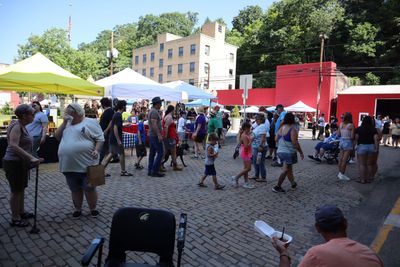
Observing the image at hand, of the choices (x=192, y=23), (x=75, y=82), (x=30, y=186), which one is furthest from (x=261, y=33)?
(x=30, y=186)

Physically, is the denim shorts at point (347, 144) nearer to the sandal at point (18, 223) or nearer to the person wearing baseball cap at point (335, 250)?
the person wearing baseball cap at point (335, 250)

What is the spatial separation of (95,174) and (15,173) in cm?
105

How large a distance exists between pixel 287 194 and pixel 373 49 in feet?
133

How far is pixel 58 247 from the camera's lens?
3.95m

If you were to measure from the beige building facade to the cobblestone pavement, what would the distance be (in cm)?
4559

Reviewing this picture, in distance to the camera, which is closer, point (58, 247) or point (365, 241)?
point (58, 247)

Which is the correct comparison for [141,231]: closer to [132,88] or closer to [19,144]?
[19,144]

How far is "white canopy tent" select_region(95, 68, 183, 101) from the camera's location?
1128 cm

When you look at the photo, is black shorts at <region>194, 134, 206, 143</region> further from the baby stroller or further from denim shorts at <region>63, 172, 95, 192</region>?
denim shorts at <region>63, 172, 95, 192</region>

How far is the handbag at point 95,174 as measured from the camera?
4531 millimetres

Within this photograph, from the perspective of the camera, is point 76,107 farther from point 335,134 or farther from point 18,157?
point 335,134

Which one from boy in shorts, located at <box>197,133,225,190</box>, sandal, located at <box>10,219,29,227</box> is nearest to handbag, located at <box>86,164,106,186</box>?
sandal, located at <box>10,219,29,227</box>

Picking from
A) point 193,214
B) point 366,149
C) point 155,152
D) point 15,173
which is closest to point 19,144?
point 15,173

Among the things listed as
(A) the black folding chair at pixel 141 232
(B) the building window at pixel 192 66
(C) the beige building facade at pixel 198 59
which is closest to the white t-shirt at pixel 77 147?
(A) the black folding chair at pixel 141 232
